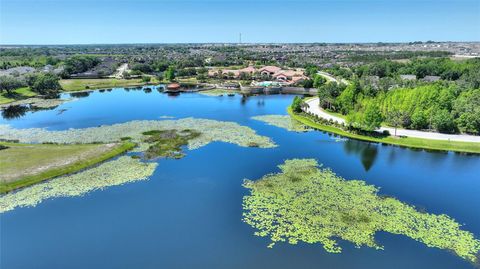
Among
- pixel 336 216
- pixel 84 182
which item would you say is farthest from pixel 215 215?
pixel 84 182

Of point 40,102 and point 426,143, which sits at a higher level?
point 40,102

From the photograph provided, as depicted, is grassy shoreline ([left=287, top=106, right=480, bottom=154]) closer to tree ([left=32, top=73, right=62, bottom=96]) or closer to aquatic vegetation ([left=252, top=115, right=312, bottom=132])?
aquatic vegetation ([left=252, top=115, right=312, bottom=132])

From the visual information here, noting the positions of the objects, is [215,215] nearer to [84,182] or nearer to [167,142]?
[84,182]

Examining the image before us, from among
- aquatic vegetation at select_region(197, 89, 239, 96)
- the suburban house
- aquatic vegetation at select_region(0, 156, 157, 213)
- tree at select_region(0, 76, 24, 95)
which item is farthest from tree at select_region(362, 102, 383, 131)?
tree at select_region(0, 76, 24, 95)

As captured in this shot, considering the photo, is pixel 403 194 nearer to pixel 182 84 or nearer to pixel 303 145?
pixel 303 145

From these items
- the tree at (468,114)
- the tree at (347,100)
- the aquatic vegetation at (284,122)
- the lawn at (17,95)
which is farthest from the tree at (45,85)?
the tree at (468,114)

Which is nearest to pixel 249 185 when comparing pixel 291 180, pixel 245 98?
pixel 291 180

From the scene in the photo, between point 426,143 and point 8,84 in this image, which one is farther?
point 8,84
